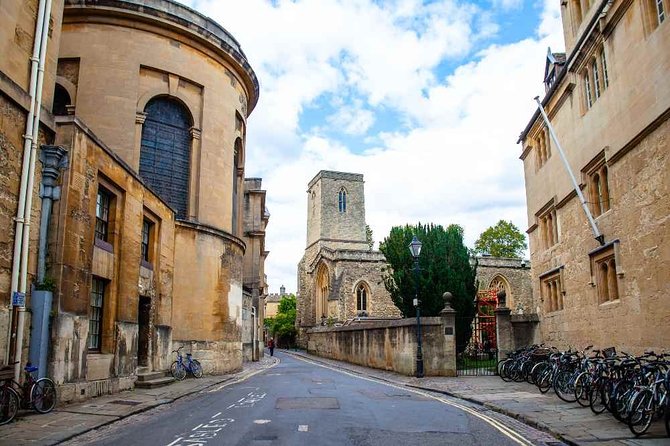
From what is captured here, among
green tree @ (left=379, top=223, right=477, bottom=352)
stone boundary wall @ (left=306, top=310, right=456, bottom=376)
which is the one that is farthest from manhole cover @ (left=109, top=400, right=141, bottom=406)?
green tree @ (left=379, top=223, right=477, bottom=352)

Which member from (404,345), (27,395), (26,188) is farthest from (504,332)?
(26,188)

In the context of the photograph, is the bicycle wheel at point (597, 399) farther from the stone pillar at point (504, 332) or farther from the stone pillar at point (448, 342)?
the stone pillar at point (504, 332)

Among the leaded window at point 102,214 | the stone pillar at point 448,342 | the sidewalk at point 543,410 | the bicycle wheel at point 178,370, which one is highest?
the leaded window at point 102,214

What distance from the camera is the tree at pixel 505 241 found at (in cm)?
6119

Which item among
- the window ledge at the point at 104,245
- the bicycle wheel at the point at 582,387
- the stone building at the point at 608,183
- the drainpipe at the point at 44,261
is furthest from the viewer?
the window ledge at the point at 104,245

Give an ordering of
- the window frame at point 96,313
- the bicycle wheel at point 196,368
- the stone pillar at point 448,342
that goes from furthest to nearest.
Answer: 1. the bicycle wheel at point 196,368
2. the stone pillar at point 448,342
3. the window frame at point 96,313

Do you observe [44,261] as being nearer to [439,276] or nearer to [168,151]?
[168,151]

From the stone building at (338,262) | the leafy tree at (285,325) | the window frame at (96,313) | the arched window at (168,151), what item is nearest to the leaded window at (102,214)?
the window frame at (96,313)

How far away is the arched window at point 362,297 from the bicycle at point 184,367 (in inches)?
1257

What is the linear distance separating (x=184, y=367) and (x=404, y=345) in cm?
796

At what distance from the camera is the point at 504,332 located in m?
20.7

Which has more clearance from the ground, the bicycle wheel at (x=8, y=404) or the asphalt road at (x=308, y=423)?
the bicycle wheel at (x=8, y=404)

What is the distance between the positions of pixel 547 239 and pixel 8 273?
1758 centimetres

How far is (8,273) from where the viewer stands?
1070cm
